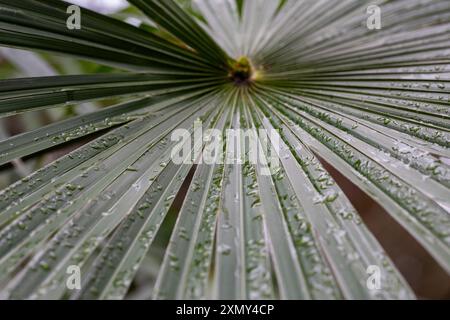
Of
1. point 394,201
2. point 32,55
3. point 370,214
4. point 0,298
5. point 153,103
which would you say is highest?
point 32,55

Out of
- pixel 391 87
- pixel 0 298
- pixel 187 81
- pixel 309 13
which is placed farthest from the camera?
pixel 309 13

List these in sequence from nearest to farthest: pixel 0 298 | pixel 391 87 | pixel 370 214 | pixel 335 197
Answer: pixel 0 298 → pixel 335 197 → pixel 391 87 → pixel 370 214

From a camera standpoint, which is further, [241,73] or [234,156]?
[241,73]

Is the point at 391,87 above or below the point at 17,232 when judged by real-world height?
above

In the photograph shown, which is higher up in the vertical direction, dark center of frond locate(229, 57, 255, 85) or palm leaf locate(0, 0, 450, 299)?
dark center of frond locate(229, 57, 255, 85)

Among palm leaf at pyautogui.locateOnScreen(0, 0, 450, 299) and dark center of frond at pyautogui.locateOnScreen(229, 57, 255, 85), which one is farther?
dark center of frond at pyautogui.locateOnScreen(229, 57, 255, 85)

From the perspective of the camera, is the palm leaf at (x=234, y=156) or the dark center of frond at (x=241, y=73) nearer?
the palm leaf at (x=234, y=156)

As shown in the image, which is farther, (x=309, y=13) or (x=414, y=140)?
(x=309, y=13)

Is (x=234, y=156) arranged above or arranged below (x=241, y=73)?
below

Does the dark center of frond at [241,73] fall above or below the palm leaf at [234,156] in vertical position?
above

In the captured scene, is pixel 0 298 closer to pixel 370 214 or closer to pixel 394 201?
pixel 394 201

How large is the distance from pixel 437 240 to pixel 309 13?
82 cm
